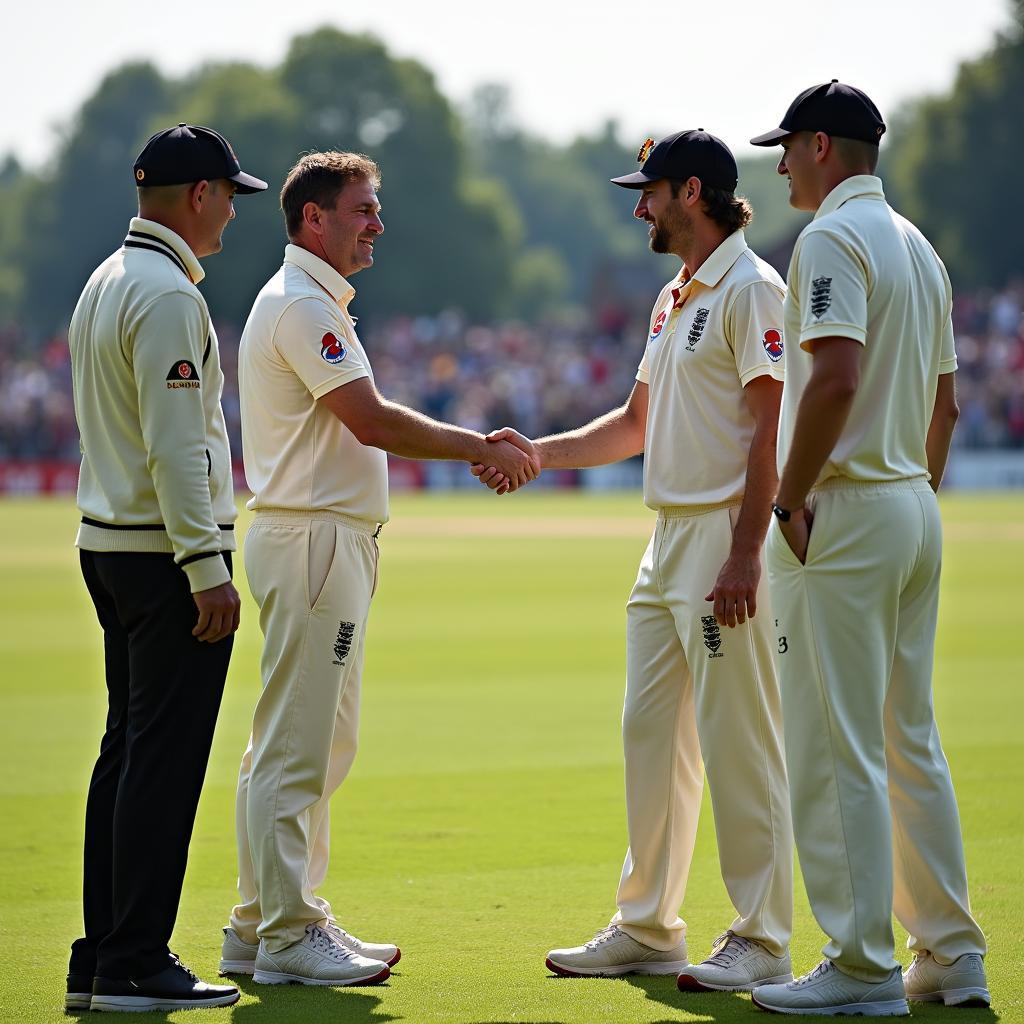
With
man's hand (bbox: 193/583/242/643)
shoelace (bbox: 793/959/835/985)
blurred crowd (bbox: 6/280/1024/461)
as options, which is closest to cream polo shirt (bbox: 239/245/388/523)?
man's hand (bbox: 193/583/242/643)

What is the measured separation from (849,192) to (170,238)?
2.14m

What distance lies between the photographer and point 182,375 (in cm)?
526

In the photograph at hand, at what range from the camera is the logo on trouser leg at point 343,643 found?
228 inches

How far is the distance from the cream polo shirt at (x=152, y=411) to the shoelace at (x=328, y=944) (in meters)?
1.26

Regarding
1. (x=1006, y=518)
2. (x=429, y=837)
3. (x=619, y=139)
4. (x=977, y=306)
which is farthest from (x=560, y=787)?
(x=619, y=139)

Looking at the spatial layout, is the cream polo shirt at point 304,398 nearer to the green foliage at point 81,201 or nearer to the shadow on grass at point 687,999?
the shadow on grass at point 687,999

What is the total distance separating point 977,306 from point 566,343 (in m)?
16.0

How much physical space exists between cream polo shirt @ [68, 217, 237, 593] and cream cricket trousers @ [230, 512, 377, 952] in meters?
0.35

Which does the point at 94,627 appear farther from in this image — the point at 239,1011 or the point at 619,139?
the point at 619,139

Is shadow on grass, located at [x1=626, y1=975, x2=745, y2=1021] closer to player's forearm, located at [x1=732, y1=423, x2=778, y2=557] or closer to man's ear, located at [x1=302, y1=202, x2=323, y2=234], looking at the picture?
player's forearm, located at [x1=732, y1=423, x2=778, y2=557]

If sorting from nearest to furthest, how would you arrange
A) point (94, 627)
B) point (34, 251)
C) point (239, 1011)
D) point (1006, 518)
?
point (239, 1011) → point (94, 627) → point (1006, 518) → point (34, 251)

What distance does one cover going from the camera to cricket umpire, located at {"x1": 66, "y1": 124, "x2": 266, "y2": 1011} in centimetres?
525

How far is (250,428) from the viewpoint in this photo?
600 cm

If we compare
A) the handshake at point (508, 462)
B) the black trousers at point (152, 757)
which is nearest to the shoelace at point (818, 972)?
the black trousers at point (152, 757)
